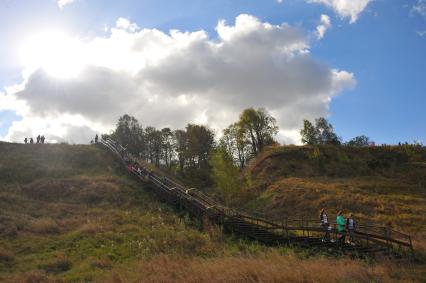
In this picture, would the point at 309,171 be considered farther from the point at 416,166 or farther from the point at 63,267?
the point at 63,267

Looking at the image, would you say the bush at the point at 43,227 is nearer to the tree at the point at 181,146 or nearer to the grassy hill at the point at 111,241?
the grassy hill at the point at 111,241

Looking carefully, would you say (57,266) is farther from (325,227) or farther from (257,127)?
(257,127)

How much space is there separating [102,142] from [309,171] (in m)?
29.3

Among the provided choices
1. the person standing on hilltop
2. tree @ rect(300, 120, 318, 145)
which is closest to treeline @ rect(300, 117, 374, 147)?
tree @ rect(300, 120, 318, 145)

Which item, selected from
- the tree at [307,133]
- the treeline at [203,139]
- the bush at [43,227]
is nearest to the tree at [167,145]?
the treeline at [203,139]

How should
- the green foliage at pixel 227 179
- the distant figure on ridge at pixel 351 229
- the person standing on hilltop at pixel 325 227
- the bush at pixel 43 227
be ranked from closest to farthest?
the distant figure on ridge at pixel 351 229 < the person standing on hilltop at pixel 325 227 < the bush at pixel 43 227 < the green foliage at pixel 227 179

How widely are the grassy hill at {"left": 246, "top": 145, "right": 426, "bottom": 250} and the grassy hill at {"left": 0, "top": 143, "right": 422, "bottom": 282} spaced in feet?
11.0

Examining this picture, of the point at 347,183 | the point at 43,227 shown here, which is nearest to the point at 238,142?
the point at 347,183

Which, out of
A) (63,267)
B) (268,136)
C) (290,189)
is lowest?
(63,267)

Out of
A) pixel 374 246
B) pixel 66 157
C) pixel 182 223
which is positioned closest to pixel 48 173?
pixel 66 157

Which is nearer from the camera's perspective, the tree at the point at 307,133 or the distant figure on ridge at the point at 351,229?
the distant figure on ridge at the point at 351,229

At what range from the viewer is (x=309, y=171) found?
54062 millimetres

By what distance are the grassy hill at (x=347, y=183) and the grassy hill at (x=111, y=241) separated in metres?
3.35

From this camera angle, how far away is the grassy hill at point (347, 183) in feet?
113
